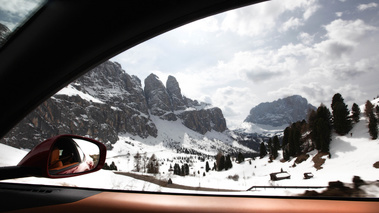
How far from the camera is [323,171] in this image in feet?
5.73

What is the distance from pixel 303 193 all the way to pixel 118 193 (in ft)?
4.98

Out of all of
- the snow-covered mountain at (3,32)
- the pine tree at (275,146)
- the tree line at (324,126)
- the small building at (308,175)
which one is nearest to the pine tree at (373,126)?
the tree line at (324,126)

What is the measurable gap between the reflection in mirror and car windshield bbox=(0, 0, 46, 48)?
117 cm

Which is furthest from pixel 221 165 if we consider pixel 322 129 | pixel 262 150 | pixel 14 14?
pixel 14 14

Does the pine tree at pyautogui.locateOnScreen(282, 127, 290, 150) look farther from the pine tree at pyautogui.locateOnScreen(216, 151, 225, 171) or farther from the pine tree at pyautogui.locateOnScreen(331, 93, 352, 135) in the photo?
the pine tree at pyautogui.locateOnScreen(216, 151, 225, 171)

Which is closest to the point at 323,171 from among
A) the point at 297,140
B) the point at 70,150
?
the point at 297,140

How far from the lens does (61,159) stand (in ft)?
5.50

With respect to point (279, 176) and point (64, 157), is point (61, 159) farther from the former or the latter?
point (279, 176)

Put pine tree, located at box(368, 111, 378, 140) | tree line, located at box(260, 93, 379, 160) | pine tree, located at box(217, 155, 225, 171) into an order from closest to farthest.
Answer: pine tree, located at box(368, 111, 378, 140) → tree line, located at box(260, 93, 379, 160) → pine tree, located at box(217, 155, 225, 171)

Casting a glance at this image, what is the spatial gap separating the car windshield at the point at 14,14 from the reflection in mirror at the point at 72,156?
1.17 meters

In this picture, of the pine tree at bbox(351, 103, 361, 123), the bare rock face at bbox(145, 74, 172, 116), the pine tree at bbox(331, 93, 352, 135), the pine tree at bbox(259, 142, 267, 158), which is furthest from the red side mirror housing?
the bare rock face at bbox(145, 74, 172, 116)

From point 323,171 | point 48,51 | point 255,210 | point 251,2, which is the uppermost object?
point 251,2

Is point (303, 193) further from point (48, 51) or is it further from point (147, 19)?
point (48, 51)

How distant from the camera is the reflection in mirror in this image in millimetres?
1548
